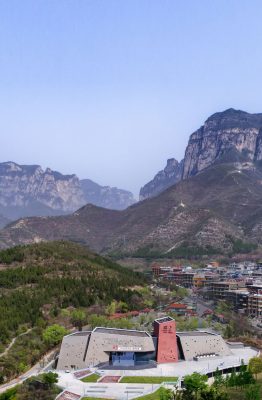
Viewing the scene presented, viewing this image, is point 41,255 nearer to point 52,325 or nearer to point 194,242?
point 52,325

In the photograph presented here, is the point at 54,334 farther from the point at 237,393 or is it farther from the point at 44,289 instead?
the point at 237,393

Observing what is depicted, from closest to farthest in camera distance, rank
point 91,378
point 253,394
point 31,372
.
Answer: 1. point 253,394
2. point 91,378
3. point 31,372

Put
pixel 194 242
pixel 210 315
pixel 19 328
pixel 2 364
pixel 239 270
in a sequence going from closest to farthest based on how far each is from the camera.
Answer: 1. pixel 2 364
2. pixel 19 328
3. pixel 210 315
4. pixel 239 270
5. pixel 194 242

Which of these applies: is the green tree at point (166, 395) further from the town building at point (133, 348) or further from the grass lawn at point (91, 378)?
the town building at point (133, 348)

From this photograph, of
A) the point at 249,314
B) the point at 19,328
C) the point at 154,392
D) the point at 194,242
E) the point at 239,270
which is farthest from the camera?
the point at 194,242

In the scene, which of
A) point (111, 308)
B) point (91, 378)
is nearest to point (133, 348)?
point (91, 378)

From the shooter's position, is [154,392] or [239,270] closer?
[154,392]

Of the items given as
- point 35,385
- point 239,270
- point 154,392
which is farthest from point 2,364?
point 239,270
